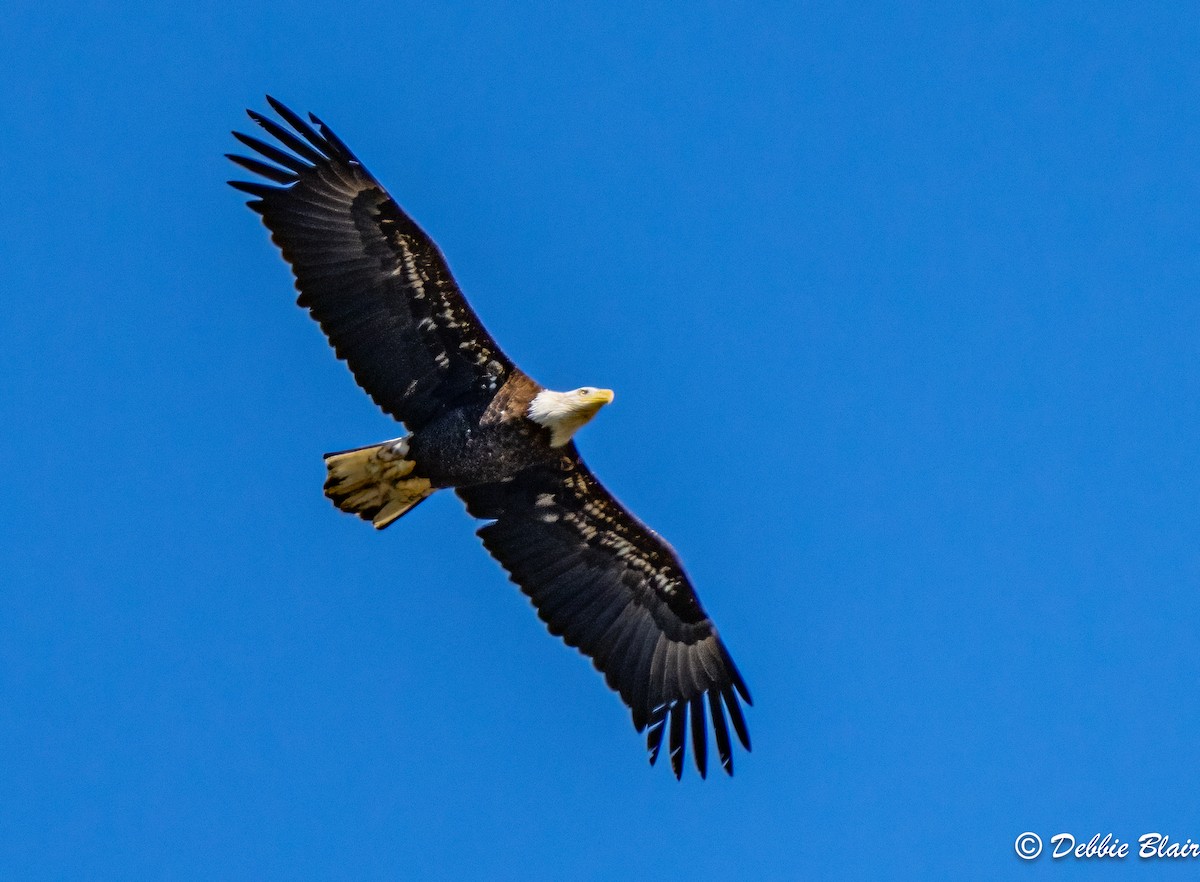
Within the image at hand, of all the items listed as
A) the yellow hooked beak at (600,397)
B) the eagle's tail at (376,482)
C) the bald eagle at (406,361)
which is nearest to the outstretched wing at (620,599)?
the bald eagle at (406,361)

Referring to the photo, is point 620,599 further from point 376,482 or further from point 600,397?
point 376,482

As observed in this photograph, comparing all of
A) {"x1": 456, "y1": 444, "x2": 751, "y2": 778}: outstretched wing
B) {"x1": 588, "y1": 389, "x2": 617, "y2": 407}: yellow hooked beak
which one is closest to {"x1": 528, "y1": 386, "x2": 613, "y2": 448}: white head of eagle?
{"x1": 588, "y1": 389, "x2": 617, "y2": 407}: yellow hooked beak

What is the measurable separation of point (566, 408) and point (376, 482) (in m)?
1.95

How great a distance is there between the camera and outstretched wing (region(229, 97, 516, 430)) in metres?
18.2

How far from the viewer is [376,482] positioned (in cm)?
1855

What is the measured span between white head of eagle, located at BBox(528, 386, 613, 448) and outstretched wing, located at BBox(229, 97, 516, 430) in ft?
1.84

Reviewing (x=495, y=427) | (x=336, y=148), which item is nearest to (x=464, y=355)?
(x=495, y=427)

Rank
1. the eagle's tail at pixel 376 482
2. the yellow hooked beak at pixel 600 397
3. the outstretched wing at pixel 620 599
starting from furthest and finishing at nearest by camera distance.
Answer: the outstretched wing at pixel 620 599 < the eagle's tail at pixel 376 482 < the yellow hooked beak at pixel 600 397

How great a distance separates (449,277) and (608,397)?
73.1 inches

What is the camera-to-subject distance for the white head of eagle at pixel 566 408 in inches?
714

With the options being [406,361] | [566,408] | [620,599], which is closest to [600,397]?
[566,408]

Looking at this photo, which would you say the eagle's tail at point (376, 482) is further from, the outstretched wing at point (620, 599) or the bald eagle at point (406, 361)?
the outstretched wing at point (620, 599)

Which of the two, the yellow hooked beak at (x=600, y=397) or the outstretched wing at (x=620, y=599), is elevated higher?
the yellow hooked beak at (x=600, y=397)

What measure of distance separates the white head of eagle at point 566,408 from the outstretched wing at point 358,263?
56cm
